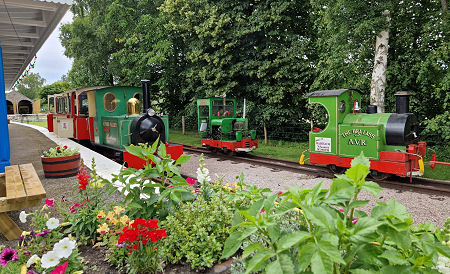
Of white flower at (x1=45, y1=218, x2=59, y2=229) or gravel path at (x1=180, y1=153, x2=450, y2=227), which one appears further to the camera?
gravel path at (x1=180, y1=153, x2=450, y2=227)

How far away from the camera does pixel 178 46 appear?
1881 cm

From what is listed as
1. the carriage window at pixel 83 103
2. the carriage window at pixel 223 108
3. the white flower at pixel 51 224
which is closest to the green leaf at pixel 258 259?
the white flower at pixel 51 224

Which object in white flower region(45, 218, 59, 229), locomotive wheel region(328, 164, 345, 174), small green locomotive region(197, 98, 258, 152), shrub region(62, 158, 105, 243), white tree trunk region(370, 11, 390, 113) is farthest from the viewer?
small green locomotive region(197, 98, 258, 152)

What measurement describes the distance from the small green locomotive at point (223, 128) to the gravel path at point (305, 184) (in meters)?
0.80

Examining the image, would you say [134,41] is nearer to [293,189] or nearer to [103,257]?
[103,257]

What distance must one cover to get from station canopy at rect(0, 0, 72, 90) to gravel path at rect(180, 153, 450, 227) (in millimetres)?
4194

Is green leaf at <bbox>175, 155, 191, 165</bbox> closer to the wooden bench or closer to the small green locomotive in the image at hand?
the wooden bench

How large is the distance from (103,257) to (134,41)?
1648cm

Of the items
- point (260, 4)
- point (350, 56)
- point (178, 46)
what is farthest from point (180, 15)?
point (350, 56)

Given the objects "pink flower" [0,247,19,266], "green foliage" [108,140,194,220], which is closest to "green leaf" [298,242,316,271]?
"green foliage" [108,140,194,220]

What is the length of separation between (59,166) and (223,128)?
622cm

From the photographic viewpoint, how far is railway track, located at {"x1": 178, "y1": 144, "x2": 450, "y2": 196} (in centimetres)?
647

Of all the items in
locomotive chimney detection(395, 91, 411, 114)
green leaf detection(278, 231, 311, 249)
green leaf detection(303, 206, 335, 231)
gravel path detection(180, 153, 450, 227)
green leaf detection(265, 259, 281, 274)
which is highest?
locomotive chimney detection(395, 91, 411, 114)

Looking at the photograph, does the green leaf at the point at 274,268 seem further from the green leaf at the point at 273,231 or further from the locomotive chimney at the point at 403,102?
the locomotive chimney at the point at 403,102
